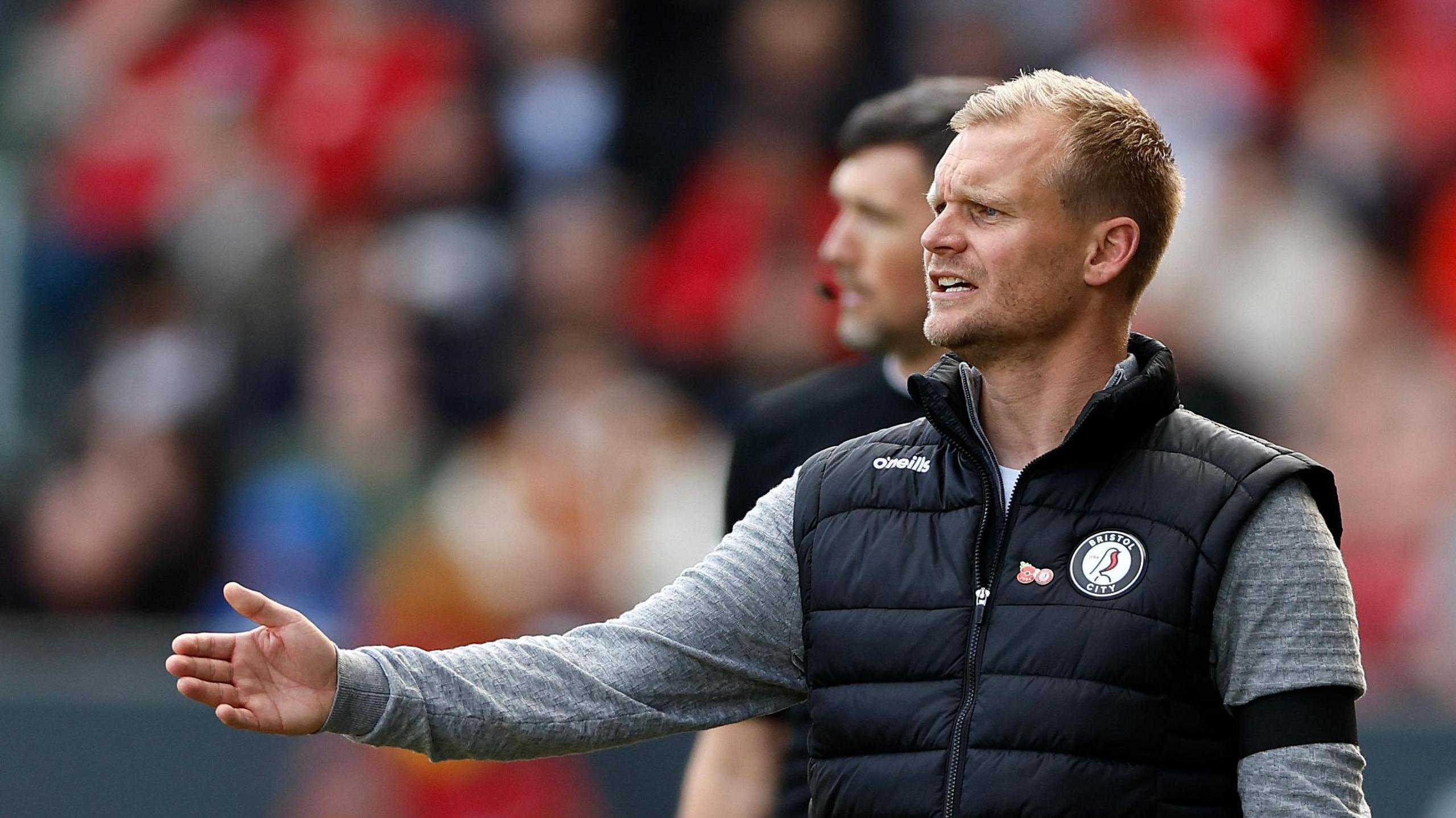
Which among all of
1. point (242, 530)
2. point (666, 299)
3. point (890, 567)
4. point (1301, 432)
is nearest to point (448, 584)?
point (242, 530)

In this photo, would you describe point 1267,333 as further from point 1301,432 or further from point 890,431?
point 890,431

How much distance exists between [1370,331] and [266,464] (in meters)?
4.12

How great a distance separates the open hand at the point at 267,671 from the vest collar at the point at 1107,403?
3.06ft

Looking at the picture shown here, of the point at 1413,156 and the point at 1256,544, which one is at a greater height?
the point at 1413,156

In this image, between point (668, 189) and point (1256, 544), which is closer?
point (1256, 544)

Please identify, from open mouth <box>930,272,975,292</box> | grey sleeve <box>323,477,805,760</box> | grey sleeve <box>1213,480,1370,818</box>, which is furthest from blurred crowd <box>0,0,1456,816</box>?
grey sleeve <box>1213,480,1370,818</box>

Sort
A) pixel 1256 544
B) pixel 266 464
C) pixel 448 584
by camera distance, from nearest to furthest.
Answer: pixel 1256 544
pixel 448 584
pixel 266 464

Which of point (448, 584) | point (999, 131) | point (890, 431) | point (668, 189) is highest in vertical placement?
point (668, 189)

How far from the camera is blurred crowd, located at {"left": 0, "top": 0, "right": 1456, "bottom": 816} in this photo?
25.1 ft

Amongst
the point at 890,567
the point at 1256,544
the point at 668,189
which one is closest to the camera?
the point at 1256,544

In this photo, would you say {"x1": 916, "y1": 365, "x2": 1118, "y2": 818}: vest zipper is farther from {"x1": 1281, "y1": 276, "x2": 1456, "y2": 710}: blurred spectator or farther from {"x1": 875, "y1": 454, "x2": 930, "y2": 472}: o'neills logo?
{"x1": 1281, "y1": 276, "x2": 1456, "y2": 710}: blurred spectator

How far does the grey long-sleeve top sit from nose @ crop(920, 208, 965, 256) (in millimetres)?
454

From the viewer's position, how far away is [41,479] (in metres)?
7.97

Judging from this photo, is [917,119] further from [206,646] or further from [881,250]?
[206,646]
